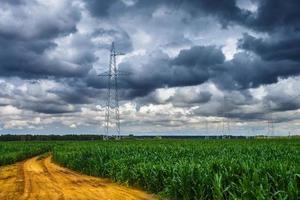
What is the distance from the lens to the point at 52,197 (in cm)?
2002

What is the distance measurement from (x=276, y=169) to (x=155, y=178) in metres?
8.12

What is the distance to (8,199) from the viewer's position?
19922 mm

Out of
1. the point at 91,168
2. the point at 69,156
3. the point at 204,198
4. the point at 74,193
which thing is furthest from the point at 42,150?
the point at 204,198

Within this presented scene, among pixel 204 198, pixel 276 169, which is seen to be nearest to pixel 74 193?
pixel 204 198

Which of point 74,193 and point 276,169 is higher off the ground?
point 276,169

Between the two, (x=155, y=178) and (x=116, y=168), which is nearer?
(x=155, y=178)

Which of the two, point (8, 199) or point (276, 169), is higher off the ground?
point (276, 169)

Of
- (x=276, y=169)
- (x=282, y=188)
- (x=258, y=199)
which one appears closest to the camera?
(x=258, y=199)

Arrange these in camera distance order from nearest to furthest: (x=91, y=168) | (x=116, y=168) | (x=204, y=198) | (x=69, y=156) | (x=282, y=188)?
(x=282, y=188)
(x=204, y=198)
(x=116, y=168)
(x=91, y=168)
(x=69, y=156)

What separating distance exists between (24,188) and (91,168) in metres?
11.4

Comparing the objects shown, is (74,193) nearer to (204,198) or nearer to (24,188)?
(24,188)

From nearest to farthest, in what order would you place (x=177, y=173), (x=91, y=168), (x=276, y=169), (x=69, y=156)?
1. (x=276, y=169)
2. (x=177, y=173)
3. (x=91, y=168)
4. (x=69, y=156)

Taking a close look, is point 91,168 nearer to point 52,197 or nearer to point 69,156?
point 69,156

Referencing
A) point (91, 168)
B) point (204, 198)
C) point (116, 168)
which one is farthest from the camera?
point (91, 168)
